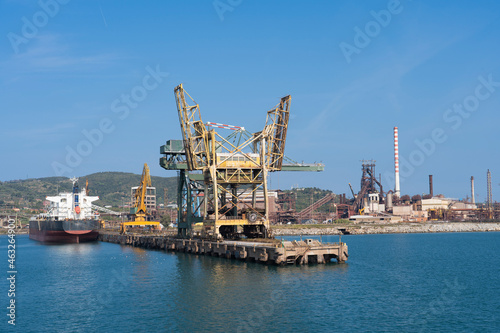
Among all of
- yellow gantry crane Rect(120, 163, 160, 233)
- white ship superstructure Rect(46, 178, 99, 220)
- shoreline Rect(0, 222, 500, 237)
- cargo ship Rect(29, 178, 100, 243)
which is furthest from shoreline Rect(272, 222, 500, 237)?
cargo ship Rect(29, 178, 100, 243)

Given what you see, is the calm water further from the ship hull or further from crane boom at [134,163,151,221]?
crane boom at [134,163,151,221]

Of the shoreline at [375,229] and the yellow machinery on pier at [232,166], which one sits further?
the shoreline at [375,229]

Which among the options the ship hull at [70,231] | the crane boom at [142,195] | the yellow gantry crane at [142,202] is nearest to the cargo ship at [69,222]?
the ship hull at [70,231]

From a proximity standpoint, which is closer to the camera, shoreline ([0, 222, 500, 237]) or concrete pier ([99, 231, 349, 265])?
concrete pier ([99, 231, 349, 265])

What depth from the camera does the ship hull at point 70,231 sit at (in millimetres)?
97312

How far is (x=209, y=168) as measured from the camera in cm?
6025

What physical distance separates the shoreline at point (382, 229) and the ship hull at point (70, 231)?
50069mm

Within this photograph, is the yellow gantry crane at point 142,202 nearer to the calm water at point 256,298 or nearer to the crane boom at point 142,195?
the crane boom at point 142,195

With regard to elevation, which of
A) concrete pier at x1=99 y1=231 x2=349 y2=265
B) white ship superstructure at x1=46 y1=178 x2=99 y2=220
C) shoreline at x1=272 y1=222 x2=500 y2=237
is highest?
white ship superstructure at x1=46 y1=178 x2=99 y2=220

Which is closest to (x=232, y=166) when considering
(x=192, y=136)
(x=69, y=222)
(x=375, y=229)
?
(x=192, y=136)

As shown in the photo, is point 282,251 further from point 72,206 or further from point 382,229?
point 382,229

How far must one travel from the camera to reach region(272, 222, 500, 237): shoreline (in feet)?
458

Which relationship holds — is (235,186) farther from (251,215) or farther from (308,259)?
(308,259)

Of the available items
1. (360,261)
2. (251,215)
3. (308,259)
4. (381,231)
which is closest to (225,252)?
(251,215)
